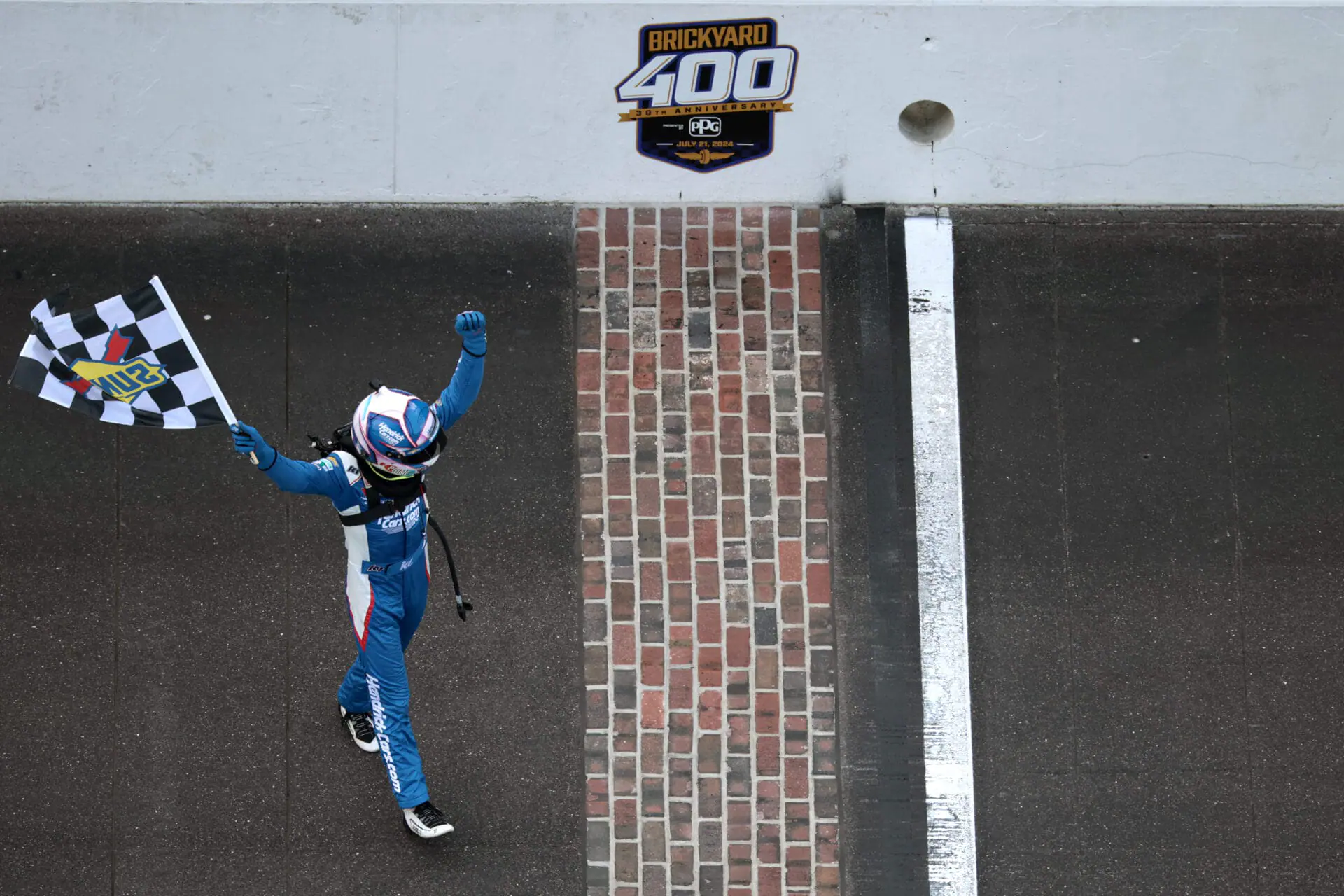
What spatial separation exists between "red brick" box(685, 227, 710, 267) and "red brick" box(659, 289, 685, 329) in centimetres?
22

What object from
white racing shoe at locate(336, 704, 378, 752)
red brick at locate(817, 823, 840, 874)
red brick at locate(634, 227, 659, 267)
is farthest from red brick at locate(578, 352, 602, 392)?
red brick at locate(817, 823, 840, 874)

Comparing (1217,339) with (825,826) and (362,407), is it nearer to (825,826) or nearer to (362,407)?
(825,826)

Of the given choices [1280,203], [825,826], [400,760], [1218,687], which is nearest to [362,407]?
[400,760]

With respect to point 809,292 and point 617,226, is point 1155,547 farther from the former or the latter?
point 617,226

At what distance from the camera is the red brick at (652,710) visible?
770 cm

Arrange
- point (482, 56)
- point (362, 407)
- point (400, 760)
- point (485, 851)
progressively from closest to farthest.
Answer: point (362, 407) → point (400, 760) → point (485, 851) → point (482, 56)

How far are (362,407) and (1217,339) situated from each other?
17.0 feet

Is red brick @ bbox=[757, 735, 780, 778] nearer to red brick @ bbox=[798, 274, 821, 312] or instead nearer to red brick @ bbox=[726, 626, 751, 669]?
red brick @ bbox=[726, 626, 751, 669]

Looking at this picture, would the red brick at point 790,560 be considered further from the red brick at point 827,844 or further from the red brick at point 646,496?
the red brick at point 827,844

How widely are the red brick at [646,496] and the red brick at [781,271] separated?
1404 mm

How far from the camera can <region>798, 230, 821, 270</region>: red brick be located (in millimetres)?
8273

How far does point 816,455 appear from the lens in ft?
26.4

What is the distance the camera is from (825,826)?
7.57m

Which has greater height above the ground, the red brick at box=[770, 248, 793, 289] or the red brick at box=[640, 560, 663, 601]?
the red brick at box=[770, 248, 793, 289]
